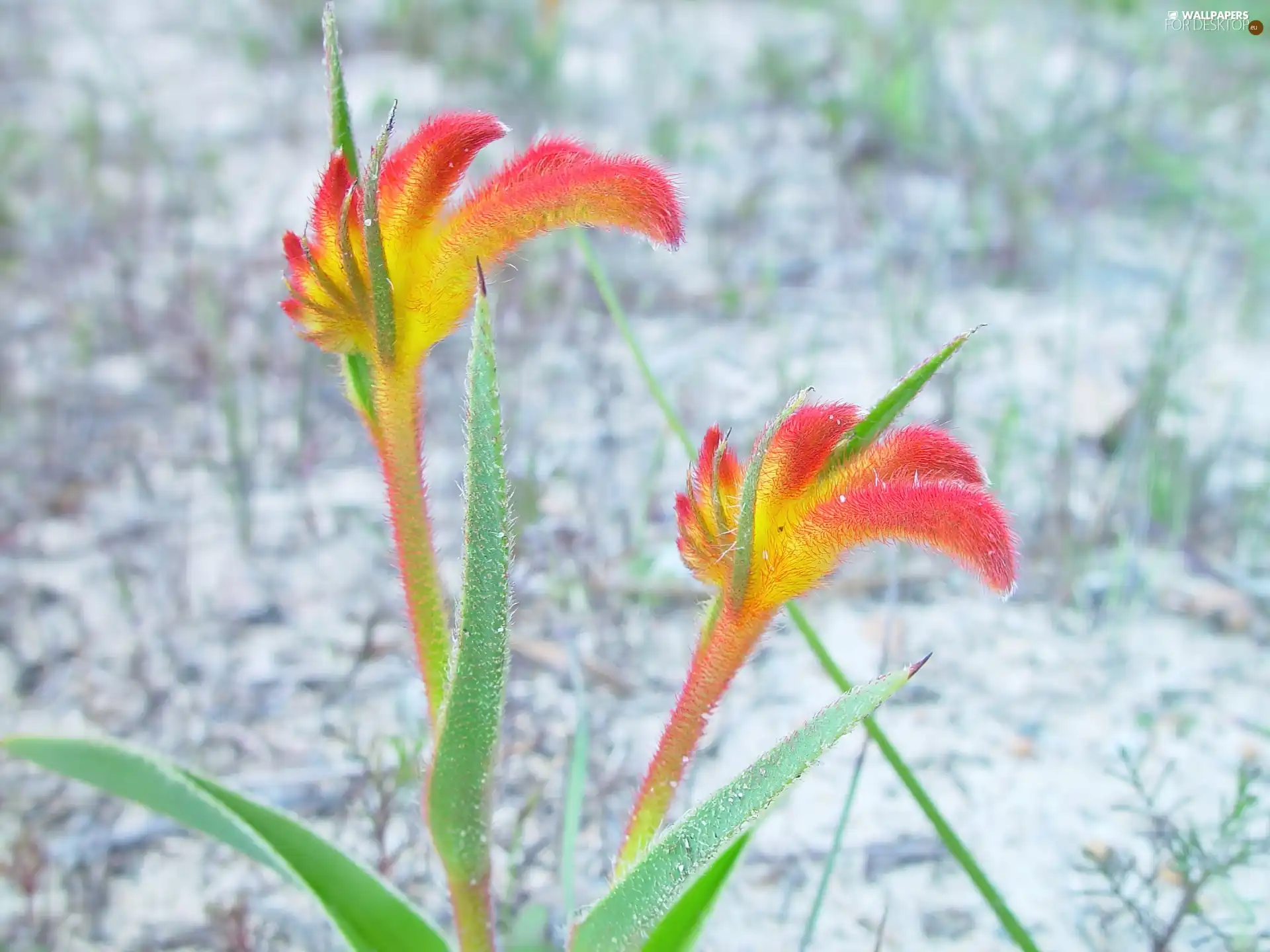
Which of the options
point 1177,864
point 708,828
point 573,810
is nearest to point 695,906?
point 708,828

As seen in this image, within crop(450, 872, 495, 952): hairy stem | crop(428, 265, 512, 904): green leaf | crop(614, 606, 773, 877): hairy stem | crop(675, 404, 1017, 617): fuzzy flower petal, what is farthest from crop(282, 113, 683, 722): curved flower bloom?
crop(450, 872, 495, 952): hairy stem

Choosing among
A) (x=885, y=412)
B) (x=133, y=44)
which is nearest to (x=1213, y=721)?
(x=885, y=412)

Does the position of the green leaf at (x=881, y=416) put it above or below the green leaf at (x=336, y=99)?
below

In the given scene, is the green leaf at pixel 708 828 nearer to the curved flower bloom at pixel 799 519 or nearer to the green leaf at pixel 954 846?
the curved flower bloom at pixel 799 519

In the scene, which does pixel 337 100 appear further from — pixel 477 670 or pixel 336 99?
pixel 477 670

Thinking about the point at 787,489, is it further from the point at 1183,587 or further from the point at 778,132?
the point at 778,132

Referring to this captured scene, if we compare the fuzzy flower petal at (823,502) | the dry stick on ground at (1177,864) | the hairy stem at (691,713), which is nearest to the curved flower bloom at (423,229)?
the fuzzy flower petal at (823,502)

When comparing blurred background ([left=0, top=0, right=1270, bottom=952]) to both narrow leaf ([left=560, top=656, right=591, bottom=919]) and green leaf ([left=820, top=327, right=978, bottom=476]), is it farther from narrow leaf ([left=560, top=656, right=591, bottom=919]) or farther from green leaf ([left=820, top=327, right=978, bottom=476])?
green leaf ([left=820, top=327, right=978, bottom=476])
